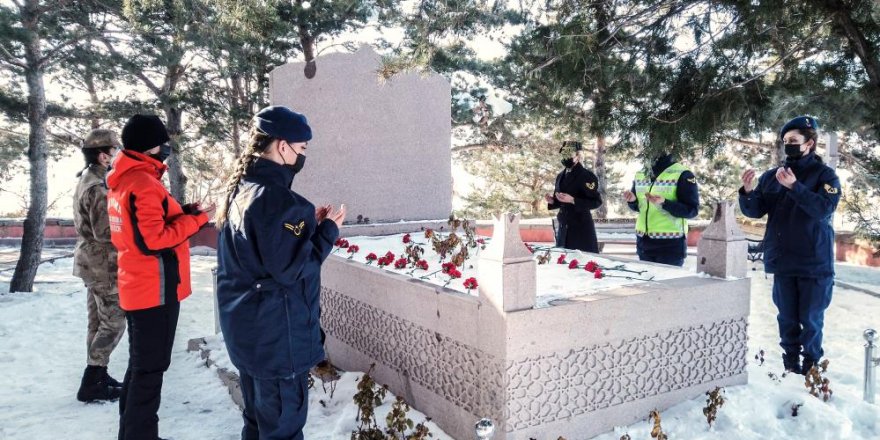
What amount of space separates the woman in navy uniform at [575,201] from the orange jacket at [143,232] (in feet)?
11.6

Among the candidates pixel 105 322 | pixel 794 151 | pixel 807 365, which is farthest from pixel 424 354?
pixel 794 151

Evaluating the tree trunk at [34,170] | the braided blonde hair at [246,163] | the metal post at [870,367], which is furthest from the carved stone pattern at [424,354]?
the tree trunk at [34,170]

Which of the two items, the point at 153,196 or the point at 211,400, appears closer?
the point at 153,196

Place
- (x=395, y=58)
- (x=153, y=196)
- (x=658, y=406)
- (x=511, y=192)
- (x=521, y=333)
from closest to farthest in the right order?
(x=521, y=333)
(x=153, y=196)
(x=658, y=406)
(x=395, y=58)
(x=511, y=192)

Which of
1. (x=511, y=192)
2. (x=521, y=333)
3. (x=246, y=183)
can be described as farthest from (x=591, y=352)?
(x=511, y=192)

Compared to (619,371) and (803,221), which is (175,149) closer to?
(619,371)

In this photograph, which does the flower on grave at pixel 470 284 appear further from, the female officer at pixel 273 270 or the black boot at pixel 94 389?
the black boot at pixel 94 389

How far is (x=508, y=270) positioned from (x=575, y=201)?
3.01 metres

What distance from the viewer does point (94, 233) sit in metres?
3.99

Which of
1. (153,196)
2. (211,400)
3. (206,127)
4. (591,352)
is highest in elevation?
(206,127)

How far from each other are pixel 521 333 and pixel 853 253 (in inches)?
474

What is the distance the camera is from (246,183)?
245 centimetres

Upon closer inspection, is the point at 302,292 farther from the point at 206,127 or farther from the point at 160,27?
the point at 206,127

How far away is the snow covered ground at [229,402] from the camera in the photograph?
10.9 feet
